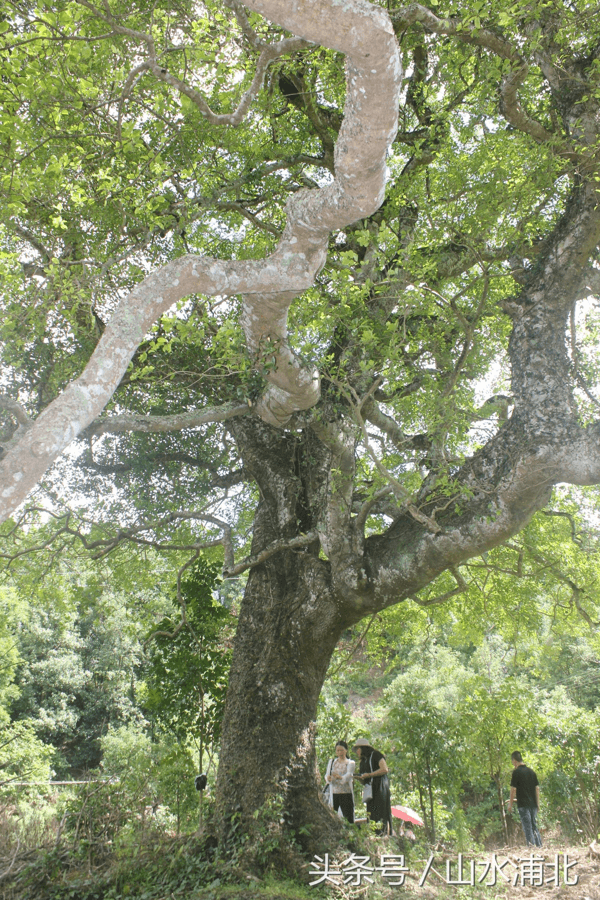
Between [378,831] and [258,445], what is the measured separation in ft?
15.0

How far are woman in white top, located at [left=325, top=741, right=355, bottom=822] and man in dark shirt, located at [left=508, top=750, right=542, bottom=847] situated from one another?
2034 mm

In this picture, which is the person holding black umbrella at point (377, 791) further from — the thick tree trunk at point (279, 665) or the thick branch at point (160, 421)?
the thick branch at point (160, 421)

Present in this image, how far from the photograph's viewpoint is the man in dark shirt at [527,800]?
6.34m

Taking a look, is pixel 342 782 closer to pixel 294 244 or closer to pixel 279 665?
pixel 279 665

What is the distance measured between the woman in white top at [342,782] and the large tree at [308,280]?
988 mm

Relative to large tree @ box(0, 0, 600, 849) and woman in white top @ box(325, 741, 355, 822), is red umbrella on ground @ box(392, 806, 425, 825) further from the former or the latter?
large tree @ box(0, 0, 600, 849)

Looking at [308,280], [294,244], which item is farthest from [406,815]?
[294,244]

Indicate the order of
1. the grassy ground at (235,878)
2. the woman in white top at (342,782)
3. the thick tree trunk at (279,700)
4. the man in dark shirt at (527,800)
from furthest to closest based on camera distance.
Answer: the man in dark shirt at (527,800), the woman in white top at (342,782), the thick tree trunk at (279,700), the grassy ground at (235,878)

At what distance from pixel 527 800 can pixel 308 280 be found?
647 cm

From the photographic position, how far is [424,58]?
23.7ft

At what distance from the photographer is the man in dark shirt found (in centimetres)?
634

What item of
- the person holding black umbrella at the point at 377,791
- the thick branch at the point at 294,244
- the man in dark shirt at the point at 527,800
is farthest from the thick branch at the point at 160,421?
the man in dark shirt at the point at 527,800

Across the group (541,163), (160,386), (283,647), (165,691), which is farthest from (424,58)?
(165,691)

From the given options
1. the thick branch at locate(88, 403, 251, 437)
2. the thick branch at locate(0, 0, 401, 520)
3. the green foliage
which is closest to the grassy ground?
the green foliage
